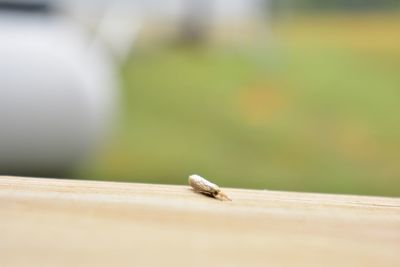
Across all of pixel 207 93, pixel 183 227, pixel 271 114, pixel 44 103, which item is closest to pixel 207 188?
pixel 183 227

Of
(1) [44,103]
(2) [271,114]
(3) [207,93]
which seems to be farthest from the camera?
(3) [207,93]

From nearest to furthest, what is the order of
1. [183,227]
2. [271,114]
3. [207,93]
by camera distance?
1. [183,227]
2. [271,114]
3. [207,93]

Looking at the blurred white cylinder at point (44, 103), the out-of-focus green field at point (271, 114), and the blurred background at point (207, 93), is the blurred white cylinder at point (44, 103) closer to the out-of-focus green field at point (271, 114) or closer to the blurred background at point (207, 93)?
the blurred background at point (207, 93)

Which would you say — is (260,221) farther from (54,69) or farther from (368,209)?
(54,69)

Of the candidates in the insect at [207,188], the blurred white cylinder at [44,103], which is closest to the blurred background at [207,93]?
the blurred white cylinder at [44,103]

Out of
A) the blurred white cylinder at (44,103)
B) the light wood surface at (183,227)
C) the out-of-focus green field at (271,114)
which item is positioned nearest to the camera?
the light wood surface at (183,227)

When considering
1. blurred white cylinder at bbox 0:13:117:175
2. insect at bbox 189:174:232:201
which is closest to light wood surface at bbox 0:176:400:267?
insect at bbox 189:174:232:201

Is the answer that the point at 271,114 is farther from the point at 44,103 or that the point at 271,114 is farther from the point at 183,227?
the point at 183,227
